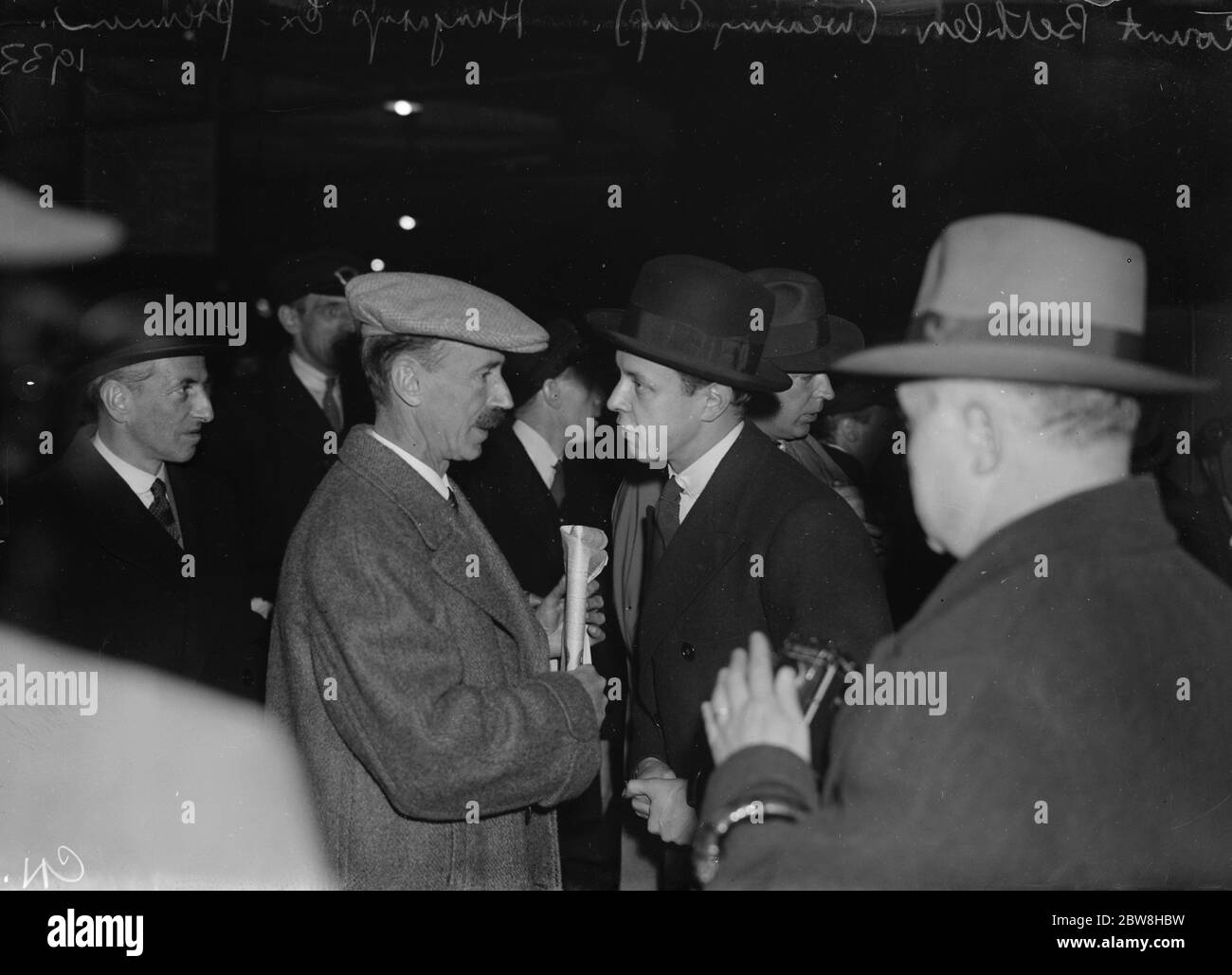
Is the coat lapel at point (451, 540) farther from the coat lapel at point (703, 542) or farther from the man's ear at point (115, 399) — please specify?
the man's ear at point (115, 399)

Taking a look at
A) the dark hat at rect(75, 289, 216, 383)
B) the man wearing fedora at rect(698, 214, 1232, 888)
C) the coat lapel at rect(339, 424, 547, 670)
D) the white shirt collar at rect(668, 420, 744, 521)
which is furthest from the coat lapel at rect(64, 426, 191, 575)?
the man wearing fedora at rect(698, 214, 1232, 888)

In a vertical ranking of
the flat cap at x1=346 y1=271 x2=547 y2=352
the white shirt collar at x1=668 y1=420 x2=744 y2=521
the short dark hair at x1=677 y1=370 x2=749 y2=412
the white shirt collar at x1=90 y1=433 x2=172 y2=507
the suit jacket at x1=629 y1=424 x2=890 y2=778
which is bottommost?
the suit jacket at x1=629 y1=424 x2=890 y2=778

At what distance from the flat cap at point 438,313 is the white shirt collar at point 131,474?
32.0 inches

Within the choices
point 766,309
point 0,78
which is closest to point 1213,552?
point 766,309

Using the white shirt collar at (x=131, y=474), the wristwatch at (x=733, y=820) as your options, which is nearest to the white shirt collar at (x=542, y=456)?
the white shirt collar at (x=131, y=474)

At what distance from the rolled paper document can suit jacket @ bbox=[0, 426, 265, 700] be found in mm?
889

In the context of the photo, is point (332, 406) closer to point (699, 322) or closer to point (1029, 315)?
point (699, 322)

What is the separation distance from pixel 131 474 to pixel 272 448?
38 cm

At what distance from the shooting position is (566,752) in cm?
285

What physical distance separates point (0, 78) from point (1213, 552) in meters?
3.61

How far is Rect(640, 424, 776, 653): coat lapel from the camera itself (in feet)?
10.2

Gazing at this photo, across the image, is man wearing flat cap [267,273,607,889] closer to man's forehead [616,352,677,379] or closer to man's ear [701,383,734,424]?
man's forehead [616,352,677,379]

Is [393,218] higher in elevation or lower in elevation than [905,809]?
higher
